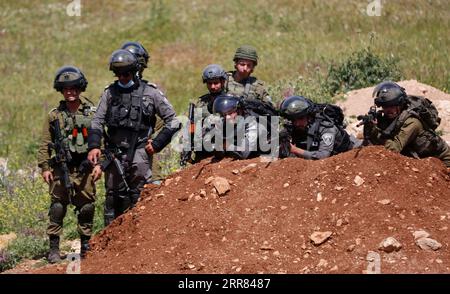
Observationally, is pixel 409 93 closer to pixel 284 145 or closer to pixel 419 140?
pixel 419 140

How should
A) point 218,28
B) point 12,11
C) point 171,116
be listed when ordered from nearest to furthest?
point 171,116, point 218,28, point 12,11

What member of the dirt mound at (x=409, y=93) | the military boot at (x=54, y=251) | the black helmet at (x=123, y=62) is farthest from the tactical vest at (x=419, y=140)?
the military boot at (x=54, y=251)

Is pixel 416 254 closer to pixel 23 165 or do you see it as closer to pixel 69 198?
pixel 69 198

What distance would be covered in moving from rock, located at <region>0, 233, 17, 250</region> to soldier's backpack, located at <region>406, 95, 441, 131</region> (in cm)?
591

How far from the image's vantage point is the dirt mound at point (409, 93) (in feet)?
42.3

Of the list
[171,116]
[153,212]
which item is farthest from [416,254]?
[171,116]

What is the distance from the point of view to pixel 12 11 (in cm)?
2673

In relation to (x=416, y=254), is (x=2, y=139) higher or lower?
lower

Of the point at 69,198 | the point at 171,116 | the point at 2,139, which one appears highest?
the point at 171,116

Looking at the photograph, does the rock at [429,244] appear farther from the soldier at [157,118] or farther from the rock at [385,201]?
the soldier at [157,118]

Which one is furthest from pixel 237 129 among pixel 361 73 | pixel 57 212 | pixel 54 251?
pixel 361 73
